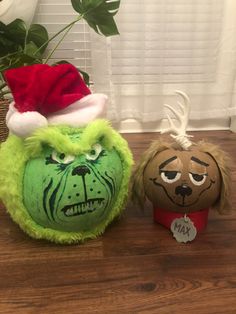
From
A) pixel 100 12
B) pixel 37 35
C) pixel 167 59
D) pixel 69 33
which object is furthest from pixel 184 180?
pixel 69 33

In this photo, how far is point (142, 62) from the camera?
164 cm

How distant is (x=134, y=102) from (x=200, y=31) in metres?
0.47

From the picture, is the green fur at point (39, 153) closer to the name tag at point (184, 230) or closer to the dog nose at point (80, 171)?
the dog nose at point (80, 171)

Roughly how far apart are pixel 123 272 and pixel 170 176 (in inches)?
9.1

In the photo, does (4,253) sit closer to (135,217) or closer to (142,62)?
(135,217)

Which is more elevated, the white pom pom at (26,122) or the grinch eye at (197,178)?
the white pom pom at (26,122)

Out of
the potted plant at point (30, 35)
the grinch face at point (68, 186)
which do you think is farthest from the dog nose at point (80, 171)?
the potted plant at point (30, 35)

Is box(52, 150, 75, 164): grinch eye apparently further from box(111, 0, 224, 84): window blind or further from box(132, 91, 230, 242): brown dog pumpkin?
box(111, 0, 224, 84): window blind

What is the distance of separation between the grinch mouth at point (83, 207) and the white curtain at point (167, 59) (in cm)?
100

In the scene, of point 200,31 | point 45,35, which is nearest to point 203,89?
point 200,31

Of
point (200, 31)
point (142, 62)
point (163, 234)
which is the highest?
point (200, 31)

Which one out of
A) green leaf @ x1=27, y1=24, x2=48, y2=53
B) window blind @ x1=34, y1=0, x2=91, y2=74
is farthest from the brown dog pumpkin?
window blind @ x1=34, y1=0, x2=91, y2=74

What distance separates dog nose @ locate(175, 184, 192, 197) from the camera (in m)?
0.75

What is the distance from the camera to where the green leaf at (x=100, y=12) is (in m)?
1.14
